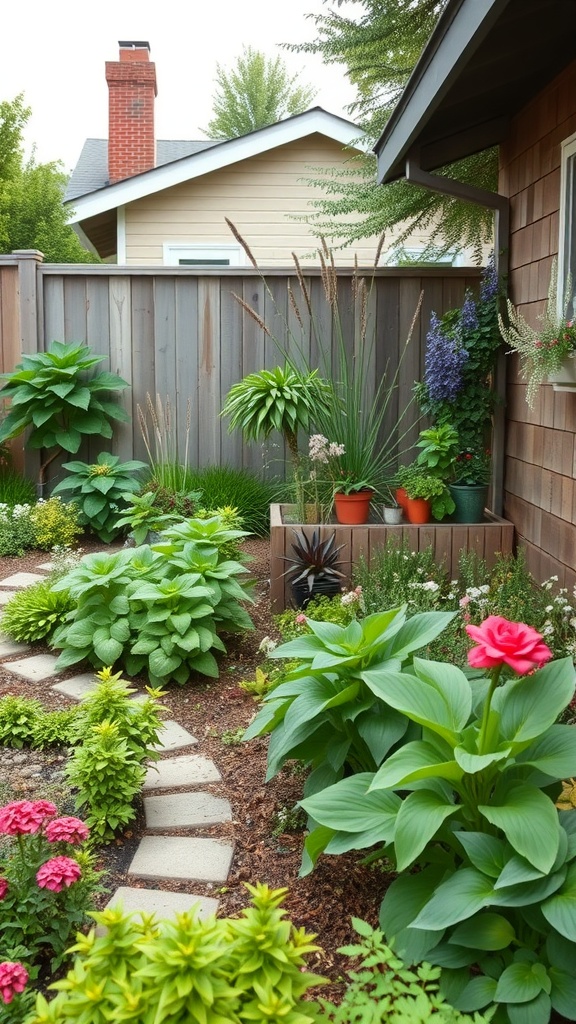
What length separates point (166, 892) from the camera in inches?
88.7

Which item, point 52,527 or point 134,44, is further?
point 134,44

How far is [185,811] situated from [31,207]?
1543 cm

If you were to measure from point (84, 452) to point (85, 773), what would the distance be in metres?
4.20

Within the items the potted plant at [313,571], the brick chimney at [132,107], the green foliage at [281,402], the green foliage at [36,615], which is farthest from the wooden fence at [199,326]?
the brick chimney at [132,107]

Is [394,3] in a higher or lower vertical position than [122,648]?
higher

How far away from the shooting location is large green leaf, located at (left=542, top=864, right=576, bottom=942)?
5.39ft

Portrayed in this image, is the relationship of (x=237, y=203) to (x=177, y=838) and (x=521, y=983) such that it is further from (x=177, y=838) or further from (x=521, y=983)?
(x=521, y=983)

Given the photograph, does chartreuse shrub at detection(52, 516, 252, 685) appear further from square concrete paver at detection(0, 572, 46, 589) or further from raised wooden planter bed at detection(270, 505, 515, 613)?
square concrete paver at detection(0, 572, 46, 589)

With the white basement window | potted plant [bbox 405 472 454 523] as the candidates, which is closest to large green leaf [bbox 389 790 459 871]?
potted plant [bbox 405 472 454 523]

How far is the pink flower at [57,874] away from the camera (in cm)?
189

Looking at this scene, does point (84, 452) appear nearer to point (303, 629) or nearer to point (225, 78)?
point (303, 629)

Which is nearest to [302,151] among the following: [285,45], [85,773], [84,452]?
[285,45]

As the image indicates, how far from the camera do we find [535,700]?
1.97 meters

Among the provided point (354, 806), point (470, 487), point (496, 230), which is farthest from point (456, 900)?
point (496, 230)
